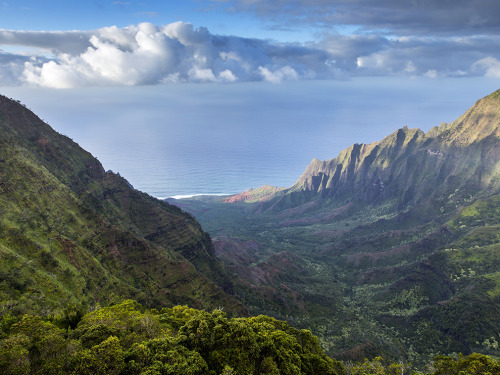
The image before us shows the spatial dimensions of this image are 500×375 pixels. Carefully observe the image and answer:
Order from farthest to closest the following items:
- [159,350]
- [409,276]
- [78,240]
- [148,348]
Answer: [409,276]
[78,240]
[159,350]
[148,348]

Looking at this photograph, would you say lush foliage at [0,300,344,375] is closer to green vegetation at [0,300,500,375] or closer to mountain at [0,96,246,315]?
green vegetation at [0,300,500,375]

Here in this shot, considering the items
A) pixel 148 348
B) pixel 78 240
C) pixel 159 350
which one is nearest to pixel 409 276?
pixel 78 240

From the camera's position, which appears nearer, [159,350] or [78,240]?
[159,350]

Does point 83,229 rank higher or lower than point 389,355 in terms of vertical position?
higher

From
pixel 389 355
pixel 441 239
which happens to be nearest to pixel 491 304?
pixel 389 355

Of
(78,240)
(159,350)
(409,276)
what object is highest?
(78,240)

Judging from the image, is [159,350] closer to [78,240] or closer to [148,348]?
[148,348]

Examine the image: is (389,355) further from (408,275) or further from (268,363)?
(268,363)

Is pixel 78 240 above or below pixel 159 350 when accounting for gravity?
above
